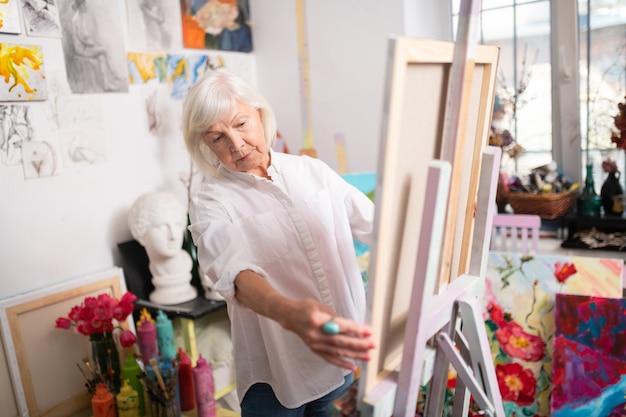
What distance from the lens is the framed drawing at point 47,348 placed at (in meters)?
1.89

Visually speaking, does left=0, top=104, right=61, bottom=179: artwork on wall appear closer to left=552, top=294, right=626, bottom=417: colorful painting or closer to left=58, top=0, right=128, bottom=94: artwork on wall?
left=58, top=0, right=128, bottom=94: artwork on wall

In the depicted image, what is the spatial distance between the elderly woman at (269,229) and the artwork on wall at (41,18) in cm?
99

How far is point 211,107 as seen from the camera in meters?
1.21

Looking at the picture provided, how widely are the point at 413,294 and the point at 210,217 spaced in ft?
1.54

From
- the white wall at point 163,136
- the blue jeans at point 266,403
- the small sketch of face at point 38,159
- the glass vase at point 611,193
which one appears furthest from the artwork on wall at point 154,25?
the glass vase at point 611,193

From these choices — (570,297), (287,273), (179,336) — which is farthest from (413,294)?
(179,336)

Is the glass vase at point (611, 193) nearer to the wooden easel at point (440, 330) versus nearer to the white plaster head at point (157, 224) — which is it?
the wooden easel at point (440, 330)

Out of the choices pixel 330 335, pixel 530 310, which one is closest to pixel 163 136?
pixel 530 310

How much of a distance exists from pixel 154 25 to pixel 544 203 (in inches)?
67.9

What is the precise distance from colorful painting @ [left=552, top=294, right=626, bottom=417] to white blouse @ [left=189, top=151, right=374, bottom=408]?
0.74m

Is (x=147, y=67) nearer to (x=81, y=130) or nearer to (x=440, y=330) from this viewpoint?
(x=81, y=130)

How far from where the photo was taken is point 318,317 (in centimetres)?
85

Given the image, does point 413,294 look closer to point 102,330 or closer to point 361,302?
point 361,302

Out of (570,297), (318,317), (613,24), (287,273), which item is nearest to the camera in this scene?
(318,317)
